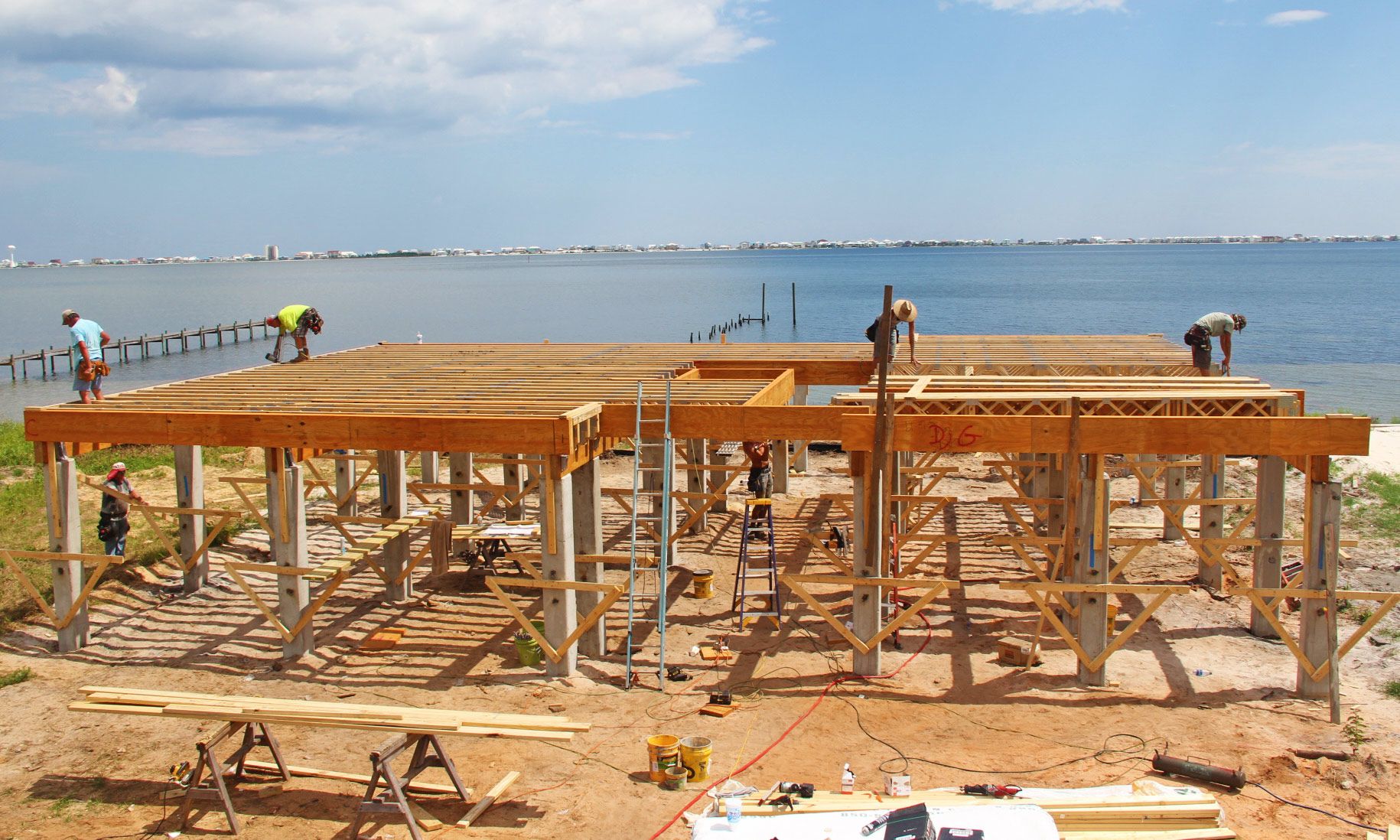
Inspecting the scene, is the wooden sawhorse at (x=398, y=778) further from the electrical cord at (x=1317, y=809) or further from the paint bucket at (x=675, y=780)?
the electrical cord at (x=1317, y=809)

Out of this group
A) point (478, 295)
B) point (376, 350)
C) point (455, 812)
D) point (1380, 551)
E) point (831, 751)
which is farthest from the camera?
point (478, 295)

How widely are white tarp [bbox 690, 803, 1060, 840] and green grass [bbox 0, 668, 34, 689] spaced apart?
929 cm

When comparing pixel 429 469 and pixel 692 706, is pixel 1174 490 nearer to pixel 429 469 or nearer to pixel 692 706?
pixel 692 706

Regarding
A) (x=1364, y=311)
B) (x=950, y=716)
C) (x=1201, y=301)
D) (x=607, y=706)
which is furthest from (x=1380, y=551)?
(x=1201, y=301)

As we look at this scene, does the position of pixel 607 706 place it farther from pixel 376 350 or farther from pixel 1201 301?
pixel 1201 301

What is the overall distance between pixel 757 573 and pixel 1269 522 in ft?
23.8

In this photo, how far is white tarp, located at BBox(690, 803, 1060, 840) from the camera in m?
7.22

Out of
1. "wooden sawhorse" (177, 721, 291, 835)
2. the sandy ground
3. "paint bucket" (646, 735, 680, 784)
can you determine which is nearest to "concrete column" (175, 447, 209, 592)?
the sandy ground

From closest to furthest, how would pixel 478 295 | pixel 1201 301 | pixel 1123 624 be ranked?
pixel 1123 624
pixel 1201 301
pixel 478 295

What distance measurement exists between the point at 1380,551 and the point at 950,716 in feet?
32.6

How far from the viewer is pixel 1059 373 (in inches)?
708

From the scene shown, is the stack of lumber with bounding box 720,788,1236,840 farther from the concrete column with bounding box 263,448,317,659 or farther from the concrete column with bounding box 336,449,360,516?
the concrete column with bounding box 336,449,360,516

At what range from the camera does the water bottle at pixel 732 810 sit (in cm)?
821

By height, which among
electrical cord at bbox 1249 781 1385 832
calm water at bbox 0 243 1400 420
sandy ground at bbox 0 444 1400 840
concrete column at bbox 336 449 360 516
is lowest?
sandy ground at bbox 0 444 1400 840
